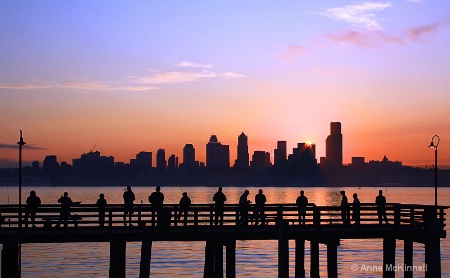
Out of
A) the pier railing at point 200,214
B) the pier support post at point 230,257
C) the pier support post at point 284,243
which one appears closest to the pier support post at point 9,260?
the pier railing at point 200,214

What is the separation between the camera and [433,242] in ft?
103

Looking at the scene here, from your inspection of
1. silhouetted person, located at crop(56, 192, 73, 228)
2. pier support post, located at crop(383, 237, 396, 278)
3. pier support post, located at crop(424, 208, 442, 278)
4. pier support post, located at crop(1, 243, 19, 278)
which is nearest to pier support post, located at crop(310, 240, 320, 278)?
pier support post, located at crop(383, 237, 396, 278)

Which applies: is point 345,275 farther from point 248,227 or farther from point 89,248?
point 89,248

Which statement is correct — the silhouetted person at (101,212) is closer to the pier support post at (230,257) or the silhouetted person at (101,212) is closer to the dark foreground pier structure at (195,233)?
the dark foreground pier structure at (195,233)

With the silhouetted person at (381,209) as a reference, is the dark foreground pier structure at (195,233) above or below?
below

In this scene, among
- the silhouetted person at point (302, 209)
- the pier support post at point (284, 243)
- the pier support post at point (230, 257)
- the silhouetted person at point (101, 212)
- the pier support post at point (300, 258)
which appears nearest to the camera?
the pier support post at point (284, 243)

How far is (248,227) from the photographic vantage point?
31938 millimetres

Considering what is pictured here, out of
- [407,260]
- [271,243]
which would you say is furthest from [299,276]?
[271,243]

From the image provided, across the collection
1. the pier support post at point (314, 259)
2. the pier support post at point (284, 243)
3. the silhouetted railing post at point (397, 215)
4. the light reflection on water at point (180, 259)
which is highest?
the silhouetted railing post at point (397, 215)

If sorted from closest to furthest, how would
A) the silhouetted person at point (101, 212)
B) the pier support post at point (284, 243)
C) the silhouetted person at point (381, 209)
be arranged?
the pier support post at point (284, 243)
the silhouetted person at point (101, 212)
the silhouetted person at point (381, 209)

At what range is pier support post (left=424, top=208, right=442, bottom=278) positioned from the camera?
30891 mm

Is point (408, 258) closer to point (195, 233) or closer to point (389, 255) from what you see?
point (389, 255)

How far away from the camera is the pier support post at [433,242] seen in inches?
1216

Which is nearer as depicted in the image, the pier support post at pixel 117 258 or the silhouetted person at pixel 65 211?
the pier support post at pixel 117 258
